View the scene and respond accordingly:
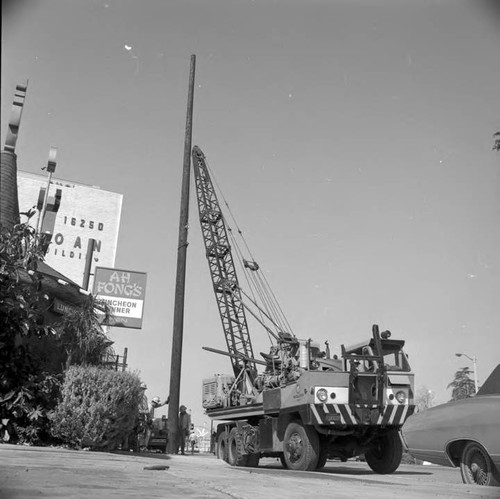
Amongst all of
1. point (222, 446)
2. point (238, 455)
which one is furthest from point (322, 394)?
point (222, 446)

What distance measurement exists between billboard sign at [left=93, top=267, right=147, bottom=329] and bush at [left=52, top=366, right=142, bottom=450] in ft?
85.3

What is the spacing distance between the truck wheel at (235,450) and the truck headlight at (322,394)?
400 cm

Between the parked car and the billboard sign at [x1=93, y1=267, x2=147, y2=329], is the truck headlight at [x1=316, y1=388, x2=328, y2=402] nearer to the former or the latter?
the parked car

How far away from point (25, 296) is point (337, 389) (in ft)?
25.1

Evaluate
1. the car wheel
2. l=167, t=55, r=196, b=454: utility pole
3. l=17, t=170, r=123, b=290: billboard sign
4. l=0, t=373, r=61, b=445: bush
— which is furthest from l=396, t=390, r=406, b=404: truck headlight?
l=17, t=170, r=123, b=290: billboard sign

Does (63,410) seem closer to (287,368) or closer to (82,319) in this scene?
(82,319)

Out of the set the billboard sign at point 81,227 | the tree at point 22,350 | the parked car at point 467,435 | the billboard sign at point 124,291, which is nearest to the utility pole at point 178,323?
the tree at point 22,350

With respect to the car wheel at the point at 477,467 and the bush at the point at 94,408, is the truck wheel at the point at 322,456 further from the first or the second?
the car wheel at the point at 477,467

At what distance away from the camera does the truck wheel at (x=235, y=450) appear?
572 inches

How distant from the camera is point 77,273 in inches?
2576

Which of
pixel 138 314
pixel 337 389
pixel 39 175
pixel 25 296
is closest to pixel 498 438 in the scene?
pixel 337 389

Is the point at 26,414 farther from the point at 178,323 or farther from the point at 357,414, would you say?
the point at 178,323

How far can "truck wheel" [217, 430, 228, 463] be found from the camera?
1592cm

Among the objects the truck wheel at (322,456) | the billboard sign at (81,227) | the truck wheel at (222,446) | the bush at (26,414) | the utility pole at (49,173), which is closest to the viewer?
the truck wheel at (322,456)
